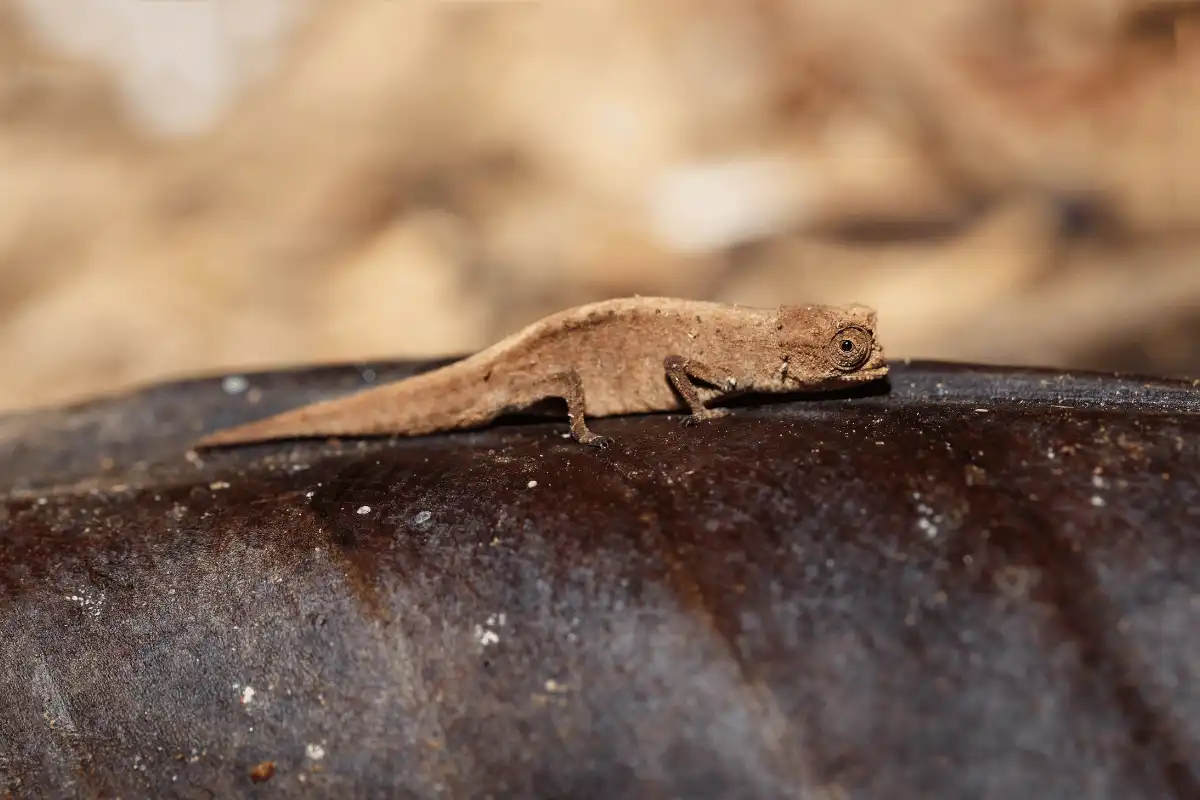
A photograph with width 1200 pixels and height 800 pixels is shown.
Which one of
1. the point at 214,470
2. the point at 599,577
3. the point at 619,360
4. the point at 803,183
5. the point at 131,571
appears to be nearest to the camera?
the point at 599,577

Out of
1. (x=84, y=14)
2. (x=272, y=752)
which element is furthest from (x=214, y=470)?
(x=84, y=14)

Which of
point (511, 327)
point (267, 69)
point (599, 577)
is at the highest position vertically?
point (267, 69)

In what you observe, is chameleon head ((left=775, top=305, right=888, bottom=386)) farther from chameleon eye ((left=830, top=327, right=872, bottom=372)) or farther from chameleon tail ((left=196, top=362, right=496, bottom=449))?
chameleon tail ((left=196, top=362, right=496, bottom=449))

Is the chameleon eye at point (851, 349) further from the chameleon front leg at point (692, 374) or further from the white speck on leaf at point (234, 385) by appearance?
the white speck on leaf at point (234, 385)

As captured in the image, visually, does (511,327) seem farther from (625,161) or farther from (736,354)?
(736,354)

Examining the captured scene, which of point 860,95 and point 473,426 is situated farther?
point 860,95

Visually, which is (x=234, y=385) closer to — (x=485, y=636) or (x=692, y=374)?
(x=692, y=374)

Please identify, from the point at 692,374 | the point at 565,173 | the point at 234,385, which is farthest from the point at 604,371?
the point at 565,173
